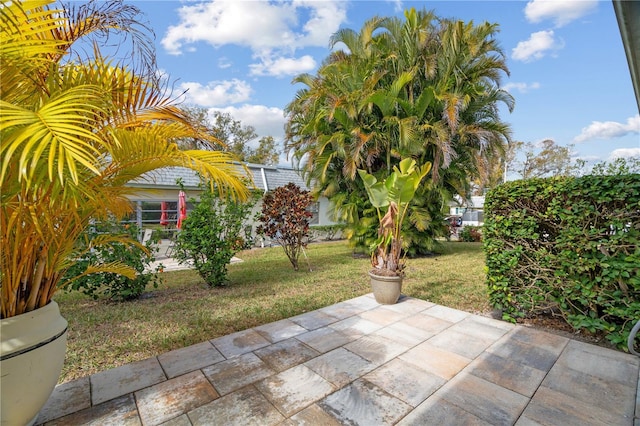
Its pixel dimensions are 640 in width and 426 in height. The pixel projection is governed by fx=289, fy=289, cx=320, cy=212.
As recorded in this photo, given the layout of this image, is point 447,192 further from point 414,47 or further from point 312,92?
point 312,92

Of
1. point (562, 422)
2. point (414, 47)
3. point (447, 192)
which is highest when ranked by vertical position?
point (414, 47)

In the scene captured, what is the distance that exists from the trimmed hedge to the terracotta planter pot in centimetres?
141

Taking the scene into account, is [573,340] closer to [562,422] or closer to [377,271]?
[562,422]

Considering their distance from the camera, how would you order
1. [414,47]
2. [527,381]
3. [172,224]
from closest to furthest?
[527,381] < [414,47] < [172,224]

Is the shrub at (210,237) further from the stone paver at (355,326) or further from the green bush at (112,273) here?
the stone paver at (355,326)

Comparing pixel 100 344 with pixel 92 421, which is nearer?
pixel 92 421

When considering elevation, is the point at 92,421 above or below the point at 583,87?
below

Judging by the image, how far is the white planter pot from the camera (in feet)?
6.02

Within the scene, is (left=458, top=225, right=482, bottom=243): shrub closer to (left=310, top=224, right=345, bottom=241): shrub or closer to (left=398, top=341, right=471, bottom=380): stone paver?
(left=310, top=224, right=345, bottom=241): shrub

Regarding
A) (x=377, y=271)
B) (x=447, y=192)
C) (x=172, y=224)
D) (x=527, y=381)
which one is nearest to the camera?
(x=527, y=381)

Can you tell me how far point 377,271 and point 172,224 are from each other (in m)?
10.7

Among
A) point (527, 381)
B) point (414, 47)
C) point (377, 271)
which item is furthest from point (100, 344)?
point (414, 47)

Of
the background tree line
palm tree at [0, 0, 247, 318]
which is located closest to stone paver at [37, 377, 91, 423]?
palm tree at [0, 0, 247, 318]

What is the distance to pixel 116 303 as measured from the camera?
5.52 meters
